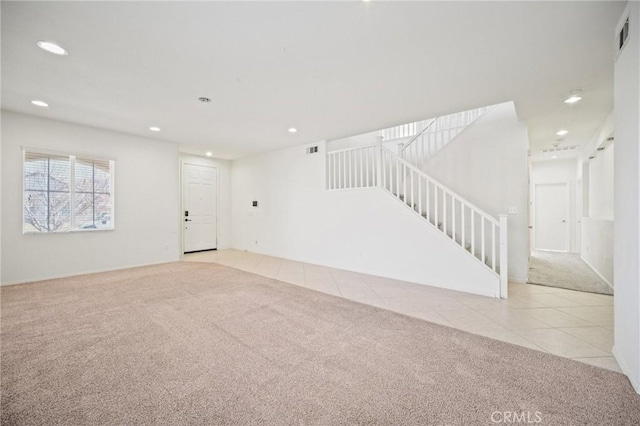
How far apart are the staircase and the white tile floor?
21.1 inches

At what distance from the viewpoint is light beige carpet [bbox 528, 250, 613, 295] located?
418 centimetres

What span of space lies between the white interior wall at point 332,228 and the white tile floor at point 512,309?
1.05 ft

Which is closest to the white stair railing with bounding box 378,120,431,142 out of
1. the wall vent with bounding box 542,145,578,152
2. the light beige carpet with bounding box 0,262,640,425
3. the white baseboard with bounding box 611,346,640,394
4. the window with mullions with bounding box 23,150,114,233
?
the wall vent with bounding box 542,145,578,152

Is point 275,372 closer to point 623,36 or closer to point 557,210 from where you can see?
point 623,36

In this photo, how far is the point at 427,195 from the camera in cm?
437

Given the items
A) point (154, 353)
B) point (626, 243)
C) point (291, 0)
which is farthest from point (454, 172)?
point (154, 353)

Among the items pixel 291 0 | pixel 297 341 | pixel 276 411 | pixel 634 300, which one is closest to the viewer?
pixel 276 411

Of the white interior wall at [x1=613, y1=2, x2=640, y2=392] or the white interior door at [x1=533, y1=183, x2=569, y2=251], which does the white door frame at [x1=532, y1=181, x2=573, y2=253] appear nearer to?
the white interior door at [x1=533, y1=183, x2=569, y2=251]

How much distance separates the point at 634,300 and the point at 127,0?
4200 mm

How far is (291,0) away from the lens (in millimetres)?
1941

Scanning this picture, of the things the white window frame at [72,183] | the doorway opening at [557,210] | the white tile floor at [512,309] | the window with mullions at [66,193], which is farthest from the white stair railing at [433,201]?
the window with mullions at [66,193]

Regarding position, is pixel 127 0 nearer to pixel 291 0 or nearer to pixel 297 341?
pixel 291 0

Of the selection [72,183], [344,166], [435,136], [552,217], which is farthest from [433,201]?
[72,183]

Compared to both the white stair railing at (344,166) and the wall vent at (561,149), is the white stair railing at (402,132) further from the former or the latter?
the wall vent at (561,149)
